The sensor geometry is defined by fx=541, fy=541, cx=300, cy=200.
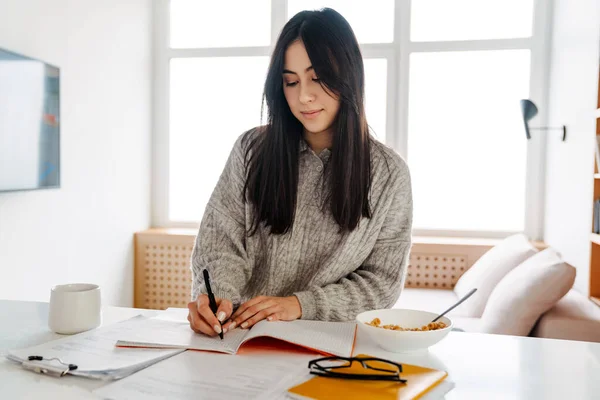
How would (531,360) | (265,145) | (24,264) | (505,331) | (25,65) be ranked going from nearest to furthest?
(531,360)
(265,145)
(505,331)
(25,65)
(24,264)

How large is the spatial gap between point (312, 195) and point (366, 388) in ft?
2.35

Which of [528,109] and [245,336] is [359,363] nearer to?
[245,336]

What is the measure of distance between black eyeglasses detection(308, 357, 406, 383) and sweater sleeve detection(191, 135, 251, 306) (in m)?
0.46

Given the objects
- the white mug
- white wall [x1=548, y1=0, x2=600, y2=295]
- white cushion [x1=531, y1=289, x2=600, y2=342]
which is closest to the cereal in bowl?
the white mug

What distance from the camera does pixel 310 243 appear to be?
135 cm

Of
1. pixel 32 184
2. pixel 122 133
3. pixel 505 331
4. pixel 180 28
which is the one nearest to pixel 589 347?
pixel 505 331

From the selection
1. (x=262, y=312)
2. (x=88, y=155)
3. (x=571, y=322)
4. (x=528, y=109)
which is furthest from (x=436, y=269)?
(x=262, y=312)

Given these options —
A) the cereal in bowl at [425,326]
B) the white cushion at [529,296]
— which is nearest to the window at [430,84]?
the white cushion at [529,296]

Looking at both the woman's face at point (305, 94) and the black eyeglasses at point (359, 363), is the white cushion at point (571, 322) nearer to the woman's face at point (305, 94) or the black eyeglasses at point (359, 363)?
the woman's face at point (305, 94)

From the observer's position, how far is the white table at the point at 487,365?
0.74 meters

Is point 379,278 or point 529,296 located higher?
point 379,278

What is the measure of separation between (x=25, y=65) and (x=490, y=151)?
269 cm

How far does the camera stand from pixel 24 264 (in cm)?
243

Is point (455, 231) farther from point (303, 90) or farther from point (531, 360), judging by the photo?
point (531, 360)
